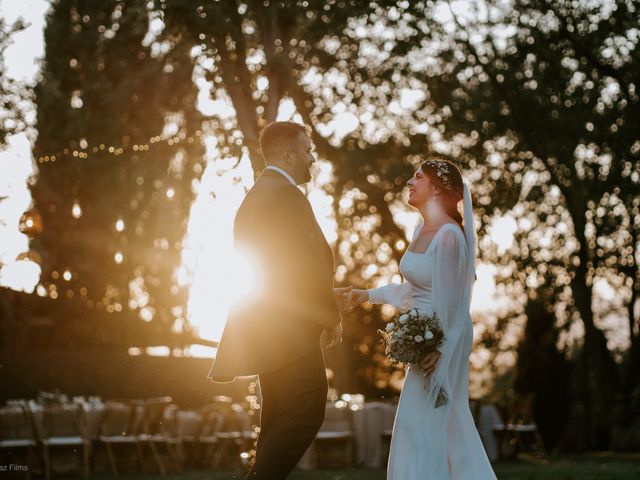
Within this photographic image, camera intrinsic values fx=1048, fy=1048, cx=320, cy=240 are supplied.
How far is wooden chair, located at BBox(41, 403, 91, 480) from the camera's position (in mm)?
15845

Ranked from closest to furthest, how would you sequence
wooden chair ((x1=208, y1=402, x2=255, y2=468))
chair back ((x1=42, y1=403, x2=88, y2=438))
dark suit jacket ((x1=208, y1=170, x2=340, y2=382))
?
dark suit jacket ((x1=208, y1=170, x2=340, y2=382))
chair back ((x1=42, y1=403, x2=88, y2=438))
wooden chair ((x1=208, y1=402, x2=255, y2=468))

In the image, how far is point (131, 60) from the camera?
3238cm

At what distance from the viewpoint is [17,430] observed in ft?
53.0

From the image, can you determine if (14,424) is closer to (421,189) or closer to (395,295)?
(395,295)

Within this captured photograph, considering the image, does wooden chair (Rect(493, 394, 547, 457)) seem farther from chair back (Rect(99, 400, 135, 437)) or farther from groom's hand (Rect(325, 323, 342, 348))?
groom's hand (Rect(325, 323, 342, 348))

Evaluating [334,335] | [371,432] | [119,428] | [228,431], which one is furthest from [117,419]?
[334,335]

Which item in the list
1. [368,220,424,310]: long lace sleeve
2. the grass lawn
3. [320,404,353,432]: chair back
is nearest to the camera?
[368,220,424,310]: long lace sleeve

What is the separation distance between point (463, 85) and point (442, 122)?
1087mm

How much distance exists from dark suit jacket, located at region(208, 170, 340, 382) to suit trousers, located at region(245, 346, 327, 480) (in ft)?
0.26

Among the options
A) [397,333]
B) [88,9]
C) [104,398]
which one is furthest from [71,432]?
[88,9]

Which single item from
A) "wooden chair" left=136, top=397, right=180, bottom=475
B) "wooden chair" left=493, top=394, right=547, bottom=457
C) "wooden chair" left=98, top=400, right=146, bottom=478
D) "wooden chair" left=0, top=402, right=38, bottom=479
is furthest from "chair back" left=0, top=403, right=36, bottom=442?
"wooden chair" left=493, top=394, right=547, bottom=457

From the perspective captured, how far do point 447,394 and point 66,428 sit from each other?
1168cm

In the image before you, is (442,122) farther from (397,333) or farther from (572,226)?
(397,333)

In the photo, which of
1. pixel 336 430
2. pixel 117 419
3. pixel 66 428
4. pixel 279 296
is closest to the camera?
pixel 279 296
